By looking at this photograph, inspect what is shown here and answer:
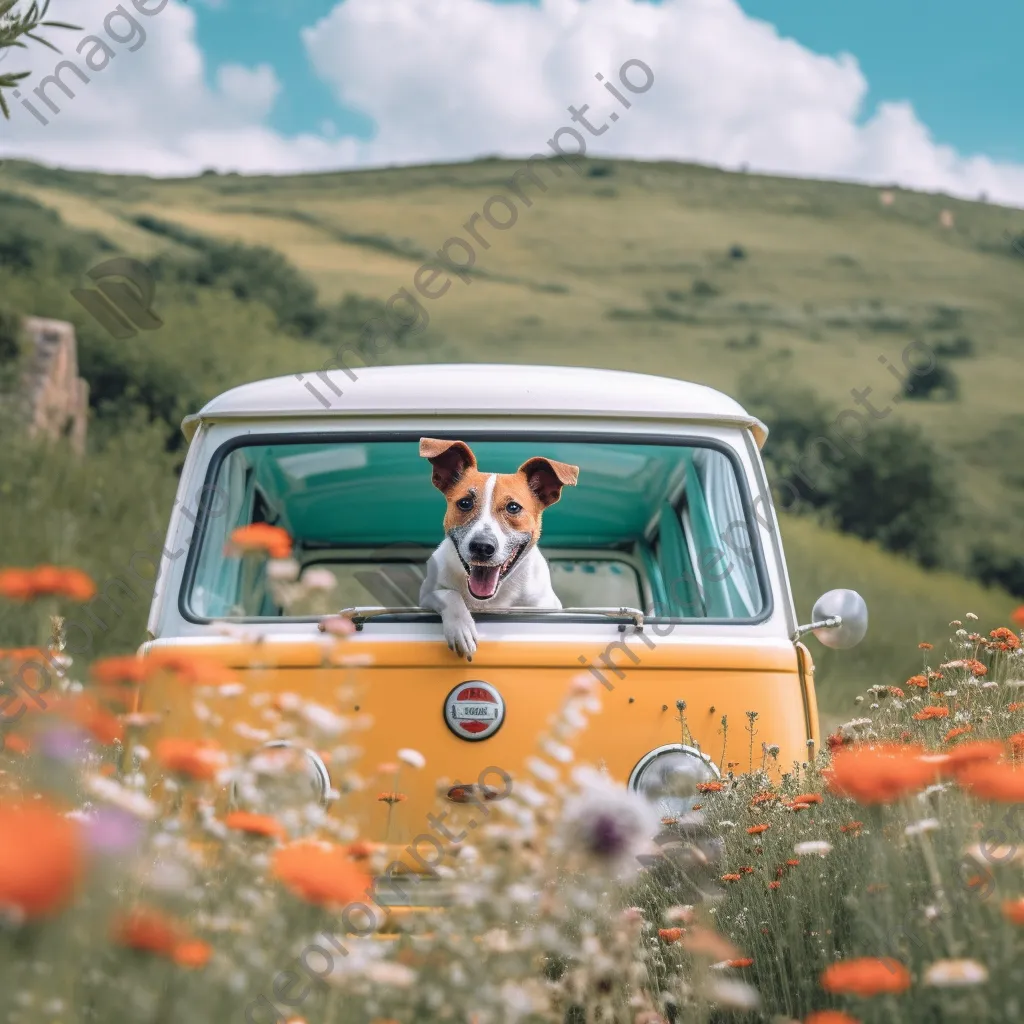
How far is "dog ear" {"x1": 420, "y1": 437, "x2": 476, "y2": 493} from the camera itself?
3.90 meters

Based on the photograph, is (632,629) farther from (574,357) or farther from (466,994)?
(574,357)

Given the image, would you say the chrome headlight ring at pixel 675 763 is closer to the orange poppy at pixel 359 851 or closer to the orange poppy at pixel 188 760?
the orange poppy at pixel 359 851

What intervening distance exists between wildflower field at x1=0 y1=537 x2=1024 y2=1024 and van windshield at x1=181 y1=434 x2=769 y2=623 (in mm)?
1078

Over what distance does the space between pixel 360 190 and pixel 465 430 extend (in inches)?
2006

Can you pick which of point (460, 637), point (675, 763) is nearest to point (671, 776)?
point (675, 763)

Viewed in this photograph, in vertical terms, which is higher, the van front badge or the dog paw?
the dog paw

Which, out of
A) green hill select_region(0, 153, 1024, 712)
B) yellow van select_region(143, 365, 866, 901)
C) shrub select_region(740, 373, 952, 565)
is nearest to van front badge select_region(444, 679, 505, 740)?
yellow van select_region(143, 365, 866, 901)

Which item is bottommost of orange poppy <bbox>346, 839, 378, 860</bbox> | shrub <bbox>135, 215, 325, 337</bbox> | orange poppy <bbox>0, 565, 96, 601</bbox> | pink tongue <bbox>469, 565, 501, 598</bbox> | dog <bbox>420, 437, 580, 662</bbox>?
orange poppy <bbox>346, 839, 378, 860</bbox>

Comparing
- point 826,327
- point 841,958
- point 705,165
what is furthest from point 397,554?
point 705,165

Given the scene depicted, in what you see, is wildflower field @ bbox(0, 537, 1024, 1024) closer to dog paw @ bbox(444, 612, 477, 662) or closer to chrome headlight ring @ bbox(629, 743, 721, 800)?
chrome headlight ring @ bbox(629, 743, 721, 800)

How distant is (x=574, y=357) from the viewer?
4147 centimetres

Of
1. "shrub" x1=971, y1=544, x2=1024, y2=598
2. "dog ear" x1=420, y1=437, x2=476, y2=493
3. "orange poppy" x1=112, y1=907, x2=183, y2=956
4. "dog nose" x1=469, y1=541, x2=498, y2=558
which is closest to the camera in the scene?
"orange poppy" x1=112, y1=907, x2=183, y2=956

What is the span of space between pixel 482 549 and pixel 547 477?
1.44 feet

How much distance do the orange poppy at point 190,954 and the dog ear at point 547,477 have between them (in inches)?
102
